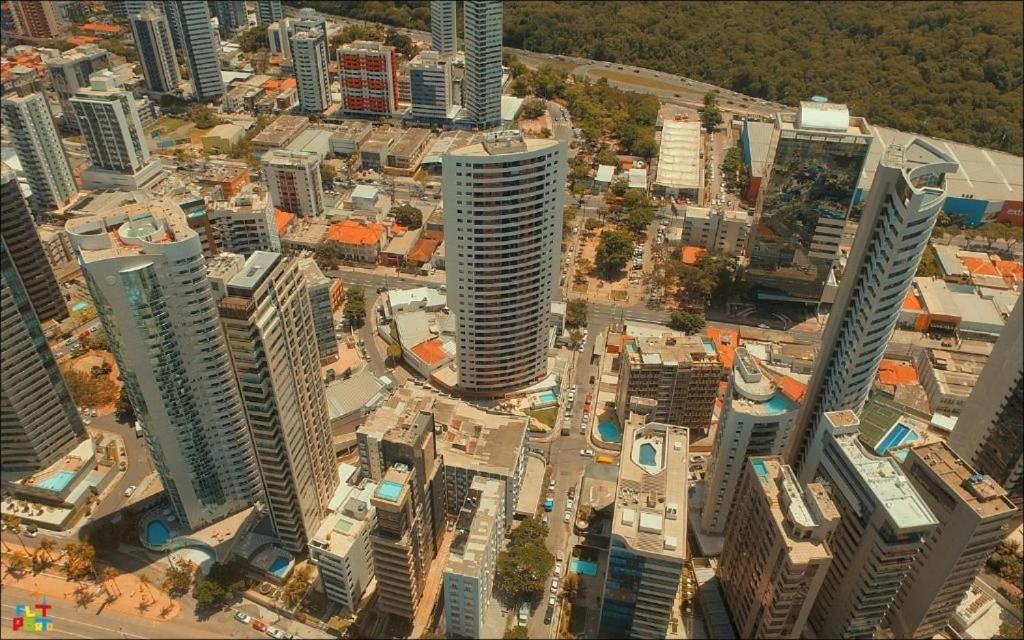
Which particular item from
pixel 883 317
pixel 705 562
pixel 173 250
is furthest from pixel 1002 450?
pixel 173 250

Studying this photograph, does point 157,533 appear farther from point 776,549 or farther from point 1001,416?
point 1001,416

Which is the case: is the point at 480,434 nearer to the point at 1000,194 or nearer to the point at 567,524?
the point at 567,524

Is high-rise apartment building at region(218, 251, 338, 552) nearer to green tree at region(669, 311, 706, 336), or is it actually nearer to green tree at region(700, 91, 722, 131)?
green tree at region(669, 311, 706, 336)

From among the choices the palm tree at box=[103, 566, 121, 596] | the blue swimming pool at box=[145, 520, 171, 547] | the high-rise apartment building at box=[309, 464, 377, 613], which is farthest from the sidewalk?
the high-rise apartment building at box=[309, 464, 377, 613]

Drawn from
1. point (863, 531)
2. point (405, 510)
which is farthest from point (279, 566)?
point (863, 531)

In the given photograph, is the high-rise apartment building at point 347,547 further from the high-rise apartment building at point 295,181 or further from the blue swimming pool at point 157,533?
the high-rise apartment building at point 295,181
